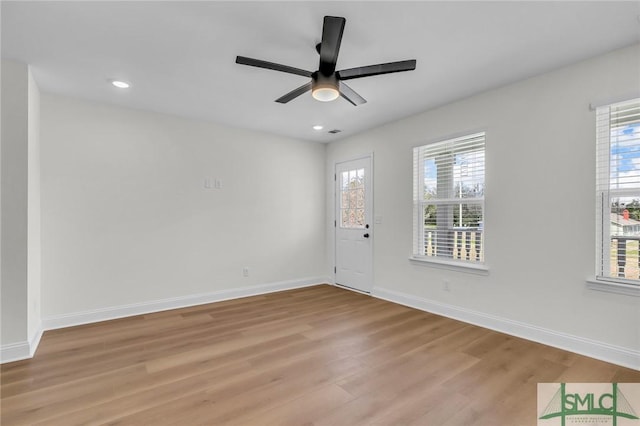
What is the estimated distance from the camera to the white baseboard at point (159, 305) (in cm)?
341

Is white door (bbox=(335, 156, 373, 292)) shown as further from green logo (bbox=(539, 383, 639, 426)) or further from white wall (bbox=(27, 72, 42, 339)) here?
white wall (bbox=(27, 72, 42, 339))

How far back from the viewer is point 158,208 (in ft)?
13.1

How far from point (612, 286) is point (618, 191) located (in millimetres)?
793

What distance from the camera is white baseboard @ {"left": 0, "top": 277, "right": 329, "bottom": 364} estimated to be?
2.62m

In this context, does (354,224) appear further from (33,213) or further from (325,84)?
(33,213)

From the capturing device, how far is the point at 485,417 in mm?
1854

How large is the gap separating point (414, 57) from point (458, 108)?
130cm

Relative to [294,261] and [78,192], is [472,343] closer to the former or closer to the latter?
[294,261]

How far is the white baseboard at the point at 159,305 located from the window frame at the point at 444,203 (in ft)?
7.28

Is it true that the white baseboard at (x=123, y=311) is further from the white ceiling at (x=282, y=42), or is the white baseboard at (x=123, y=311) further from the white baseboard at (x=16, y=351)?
the white ceiling at (x=282, y=42)

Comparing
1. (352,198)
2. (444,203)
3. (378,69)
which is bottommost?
(444,203)

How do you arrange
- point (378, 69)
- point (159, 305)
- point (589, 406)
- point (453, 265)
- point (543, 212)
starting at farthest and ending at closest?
point (159, 305), point (453, 265), point (543, 212), point (378, 69), point (589, 406)

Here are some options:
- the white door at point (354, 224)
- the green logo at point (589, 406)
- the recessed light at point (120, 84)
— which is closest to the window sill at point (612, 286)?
the green logo at point (589, 406)

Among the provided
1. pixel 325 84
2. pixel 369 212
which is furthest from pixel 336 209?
pixel 325 84
